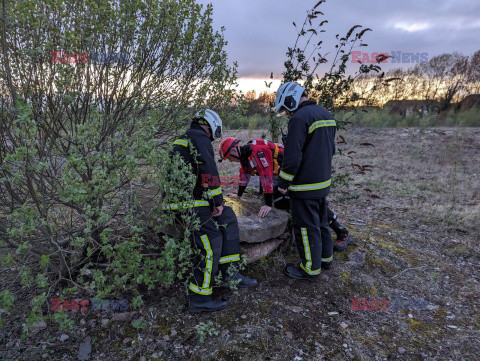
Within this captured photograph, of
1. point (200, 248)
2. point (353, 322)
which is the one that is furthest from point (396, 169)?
point (200, 248)

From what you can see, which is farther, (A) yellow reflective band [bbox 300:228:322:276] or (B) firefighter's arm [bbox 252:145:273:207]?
(B) firefighter's arm [bbox 252:145:273:207]

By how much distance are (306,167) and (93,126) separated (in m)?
2.37

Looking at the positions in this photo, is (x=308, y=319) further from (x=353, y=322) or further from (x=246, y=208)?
(x=246, y=208)

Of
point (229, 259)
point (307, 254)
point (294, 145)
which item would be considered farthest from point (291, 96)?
point (229, 259)

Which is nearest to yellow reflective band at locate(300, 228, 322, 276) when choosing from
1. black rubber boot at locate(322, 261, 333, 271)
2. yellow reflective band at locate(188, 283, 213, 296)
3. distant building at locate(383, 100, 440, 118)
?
black rubber boot at locate(322, 261, 333, 271)

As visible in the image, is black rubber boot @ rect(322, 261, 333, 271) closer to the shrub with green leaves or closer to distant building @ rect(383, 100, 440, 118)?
the shrub with green leaves

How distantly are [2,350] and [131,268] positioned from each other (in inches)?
53.4

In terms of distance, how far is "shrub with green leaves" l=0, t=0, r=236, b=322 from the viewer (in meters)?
2.29

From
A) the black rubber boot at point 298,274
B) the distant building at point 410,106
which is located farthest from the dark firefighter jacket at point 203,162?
the distant building at point 410,106

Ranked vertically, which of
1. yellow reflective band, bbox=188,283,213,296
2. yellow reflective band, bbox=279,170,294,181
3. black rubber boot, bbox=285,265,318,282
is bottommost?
black rubber boot, bbox=285,265,318,282

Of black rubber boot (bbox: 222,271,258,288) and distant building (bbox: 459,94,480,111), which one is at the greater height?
distant building (bbox: 459,94,480,111)

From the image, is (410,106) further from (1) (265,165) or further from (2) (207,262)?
(2) (207,262)

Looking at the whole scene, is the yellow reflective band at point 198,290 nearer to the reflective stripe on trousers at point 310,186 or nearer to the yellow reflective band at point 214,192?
the yellow reflective band at point 214,192

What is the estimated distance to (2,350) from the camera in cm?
253
